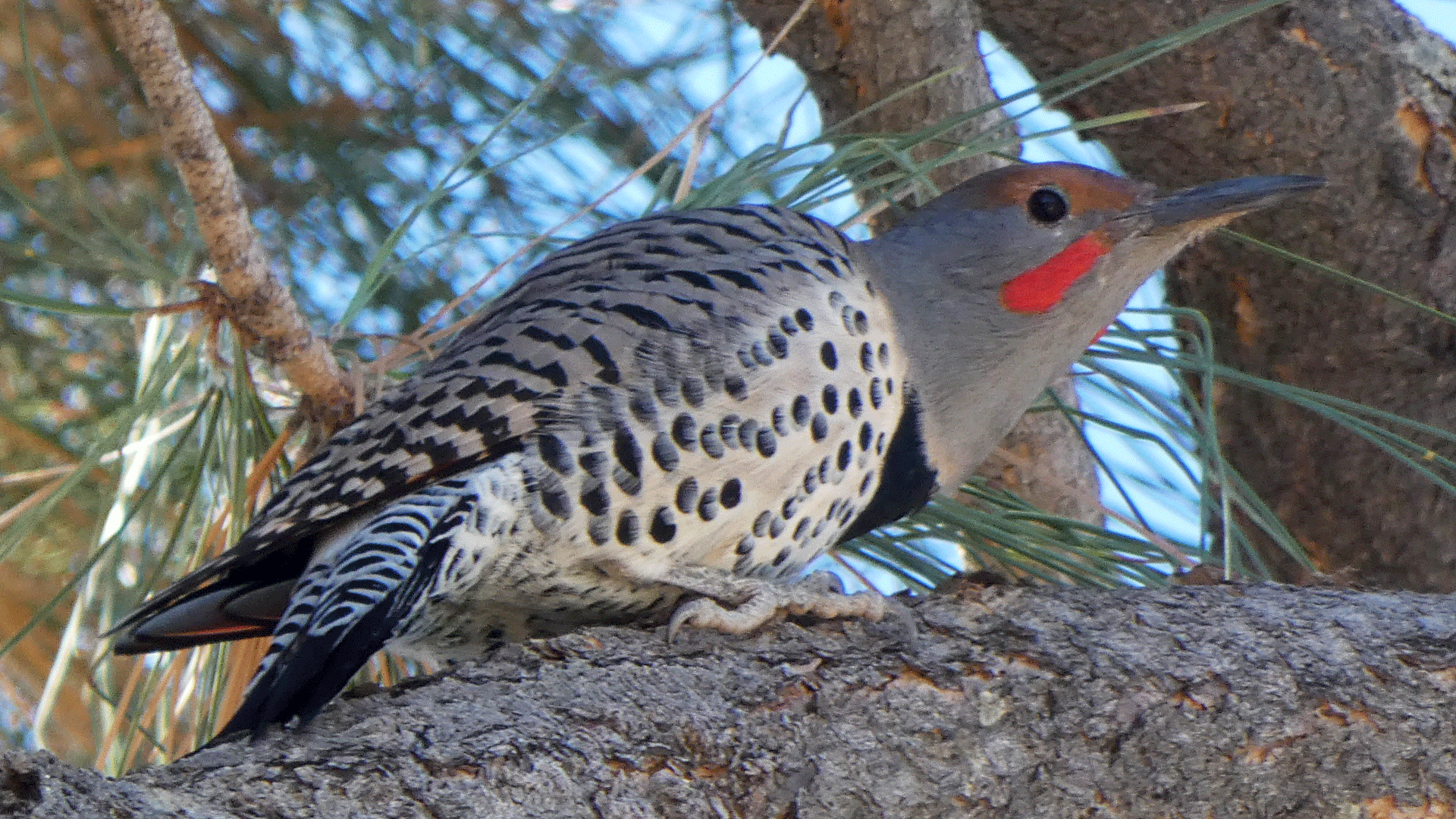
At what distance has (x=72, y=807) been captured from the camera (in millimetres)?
989

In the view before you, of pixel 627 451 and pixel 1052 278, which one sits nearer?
pixel 627 451

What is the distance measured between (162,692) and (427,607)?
66 cm

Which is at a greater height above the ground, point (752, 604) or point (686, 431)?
point (686, 431)

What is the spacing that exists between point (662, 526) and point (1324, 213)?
4.76ft

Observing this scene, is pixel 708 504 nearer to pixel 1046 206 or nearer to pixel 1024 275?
pixel 1024 275

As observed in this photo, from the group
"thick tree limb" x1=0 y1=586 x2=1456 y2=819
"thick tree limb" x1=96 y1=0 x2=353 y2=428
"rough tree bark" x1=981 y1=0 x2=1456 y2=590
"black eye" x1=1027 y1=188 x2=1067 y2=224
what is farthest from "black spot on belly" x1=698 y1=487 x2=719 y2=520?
"rough tree bark" x1=981 y1=0 x2=1456 y2=590

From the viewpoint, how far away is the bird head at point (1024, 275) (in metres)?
2.16

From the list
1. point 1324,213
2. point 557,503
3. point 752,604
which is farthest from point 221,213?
point 1324,213

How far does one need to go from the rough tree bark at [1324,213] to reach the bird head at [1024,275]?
43 centimetres

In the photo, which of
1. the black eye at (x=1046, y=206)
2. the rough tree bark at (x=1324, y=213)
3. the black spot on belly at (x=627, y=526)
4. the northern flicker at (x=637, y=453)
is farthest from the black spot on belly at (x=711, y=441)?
the rough tree bark at (x=1324, y=213)

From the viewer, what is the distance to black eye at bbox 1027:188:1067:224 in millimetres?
2270

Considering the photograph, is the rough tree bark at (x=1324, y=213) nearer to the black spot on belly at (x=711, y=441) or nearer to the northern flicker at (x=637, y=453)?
the northern flicker at (x=637, y=453)

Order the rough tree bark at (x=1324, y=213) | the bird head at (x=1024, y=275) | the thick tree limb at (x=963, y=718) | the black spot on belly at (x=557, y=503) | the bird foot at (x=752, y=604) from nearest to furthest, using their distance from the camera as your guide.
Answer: the thick tree limb at (x=963, y=718), the bird foot at (x=752, y=604), the black spot on belly at (x=557, y=503), the bird head at (x=1024, y=275), the rough tree bark at (x=1324, y=213)

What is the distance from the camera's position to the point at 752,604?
1.70m
